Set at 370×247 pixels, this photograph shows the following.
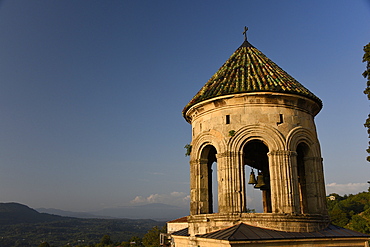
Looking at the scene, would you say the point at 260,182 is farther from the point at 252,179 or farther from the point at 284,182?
the point at 284,182

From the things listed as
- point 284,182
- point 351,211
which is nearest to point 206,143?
point 284,182

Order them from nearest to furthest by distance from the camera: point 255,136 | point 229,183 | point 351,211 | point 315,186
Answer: point 229,183 → point 255,136 → point 315,186 → point 351,211

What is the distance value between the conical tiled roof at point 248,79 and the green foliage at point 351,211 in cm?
3703

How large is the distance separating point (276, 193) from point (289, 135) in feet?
6.23

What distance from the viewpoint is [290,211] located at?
1002cm

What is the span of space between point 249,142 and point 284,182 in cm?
166

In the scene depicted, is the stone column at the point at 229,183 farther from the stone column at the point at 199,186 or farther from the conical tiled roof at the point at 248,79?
the conical tiled roof at the point at 248,79

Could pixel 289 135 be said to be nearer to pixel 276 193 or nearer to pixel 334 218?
pixel 276 193

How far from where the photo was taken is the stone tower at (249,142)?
10133mm

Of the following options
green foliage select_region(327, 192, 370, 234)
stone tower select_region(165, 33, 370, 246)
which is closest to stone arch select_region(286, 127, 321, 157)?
stone tower select_region(165, 33, 370, 246)

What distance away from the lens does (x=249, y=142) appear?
11.1 meters

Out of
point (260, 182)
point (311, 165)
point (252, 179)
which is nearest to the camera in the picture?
point (311, 165)

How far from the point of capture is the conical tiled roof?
36.3 ft

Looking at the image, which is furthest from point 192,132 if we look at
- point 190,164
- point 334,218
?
point 334,218
